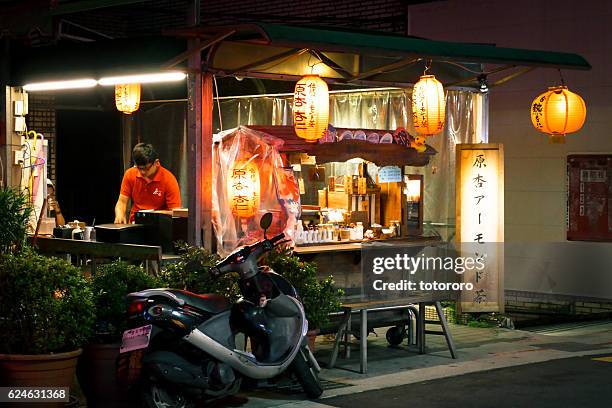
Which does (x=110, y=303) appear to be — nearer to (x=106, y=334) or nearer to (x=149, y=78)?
(x=106, y=334)

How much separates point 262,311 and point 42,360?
81.1 inches

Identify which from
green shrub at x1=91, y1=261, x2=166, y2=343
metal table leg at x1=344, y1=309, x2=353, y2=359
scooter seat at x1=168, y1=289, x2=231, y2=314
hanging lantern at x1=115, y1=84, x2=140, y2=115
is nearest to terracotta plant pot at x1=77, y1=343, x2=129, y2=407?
green shrub at x1=91, y1=261, x2=166, y2=343

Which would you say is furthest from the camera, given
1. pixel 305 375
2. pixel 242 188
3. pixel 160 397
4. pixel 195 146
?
pixel 242 188

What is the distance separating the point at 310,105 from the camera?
12.3m

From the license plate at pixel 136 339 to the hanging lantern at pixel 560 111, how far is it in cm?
745

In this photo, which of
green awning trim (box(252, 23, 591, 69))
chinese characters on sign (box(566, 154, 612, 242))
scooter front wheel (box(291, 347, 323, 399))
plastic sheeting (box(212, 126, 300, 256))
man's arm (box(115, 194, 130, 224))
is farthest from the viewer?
chinese characters on sign (box(566, 154, 612, 242))

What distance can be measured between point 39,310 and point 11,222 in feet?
5.20

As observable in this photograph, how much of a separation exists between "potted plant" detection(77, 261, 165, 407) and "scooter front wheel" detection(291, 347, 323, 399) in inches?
64.3

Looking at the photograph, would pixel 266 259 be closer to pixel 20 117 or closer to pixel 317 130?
pixel 317 130

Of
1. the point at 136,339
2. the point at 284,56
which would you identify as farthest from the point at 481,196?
the point at 136,339

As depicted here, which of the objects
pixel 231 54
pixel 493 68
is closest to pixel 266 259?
pixel 231 54

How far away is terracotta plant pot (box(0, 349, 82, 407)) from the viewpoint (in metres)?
8.42

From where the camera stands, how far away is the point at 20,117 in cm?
1461

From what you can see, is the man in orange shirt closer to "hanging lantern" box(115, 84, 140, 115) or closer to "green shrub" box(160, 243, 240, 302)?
"hanging lantern" box(115, 84, 140, 115)
